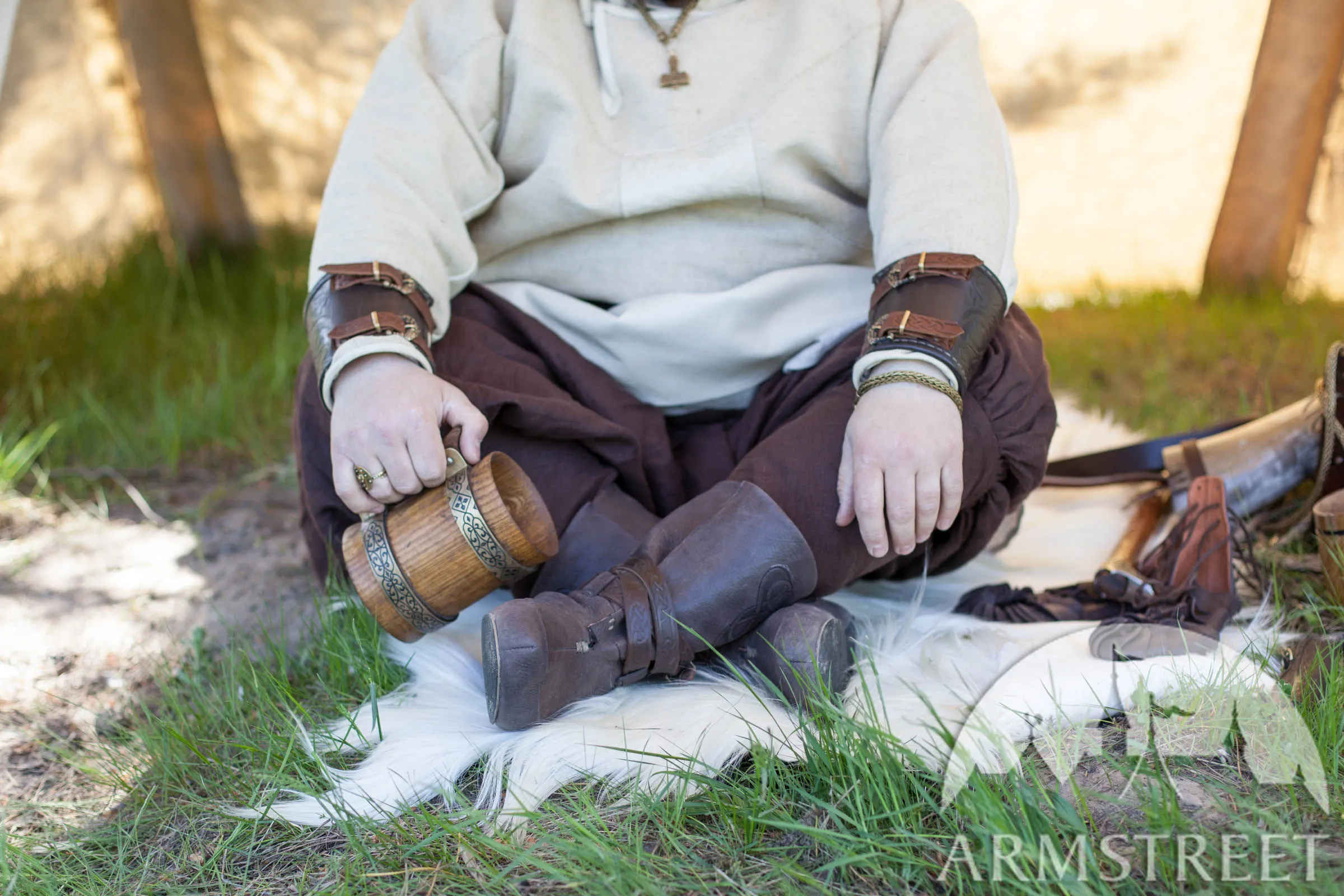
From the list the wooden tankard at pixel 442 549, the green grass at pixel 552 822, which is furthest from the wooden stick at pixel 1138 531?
the wooden tankard at pixel 442 549

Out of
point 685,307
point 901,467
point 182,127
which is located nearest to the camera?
point 901,467

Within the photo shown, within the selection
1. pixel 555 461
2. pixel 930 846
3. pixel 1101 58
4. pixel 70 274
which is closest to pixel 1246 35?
pixel 1101 58

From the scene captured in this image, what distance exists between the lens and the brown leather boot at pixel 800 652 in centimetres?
119

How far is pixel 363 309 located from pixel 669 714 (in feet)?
2.20

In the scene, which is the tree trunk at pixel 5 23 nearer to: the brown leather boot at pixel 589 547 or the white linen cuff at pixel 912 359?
the brown leather boot at pixel 589 547

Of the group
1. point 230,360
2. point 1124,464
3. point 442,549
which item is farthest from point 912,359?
point 230,360

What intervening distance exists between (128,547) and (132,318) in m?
1.39

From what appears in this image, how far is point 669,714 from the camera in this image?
1.19 meters

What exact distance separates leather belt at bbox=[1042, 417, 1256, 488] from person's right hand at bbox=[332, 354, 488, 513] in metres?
1.22

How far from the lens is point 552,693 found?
1.17 meters

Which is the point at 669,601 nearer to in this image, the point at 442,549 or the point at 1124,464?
the point at 442,549

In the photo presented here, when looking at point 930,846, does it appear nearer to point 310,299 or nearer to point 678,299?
point 678,299

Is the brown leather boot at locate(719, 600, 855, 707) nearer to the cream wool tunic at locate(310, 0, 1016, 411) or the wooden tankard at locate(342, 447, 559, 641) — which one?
the wooden tankard at locate(342, 447, 559, 641)

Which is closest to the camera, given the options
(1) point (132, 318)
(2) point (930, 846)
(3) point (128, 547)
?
(2) point (930, 846)
